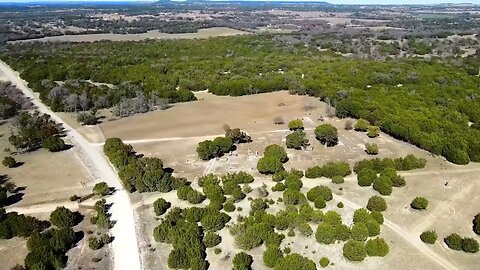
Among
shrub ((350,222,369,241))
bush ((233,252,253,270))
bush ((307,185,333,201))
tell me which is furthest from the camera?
bush ((307,185,333,201))

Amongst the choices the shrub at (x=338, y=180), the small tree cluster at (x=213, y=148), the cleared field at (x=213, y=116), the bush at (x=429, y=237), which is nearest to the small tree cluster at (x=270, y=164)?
the shrub at (x=338, y=180)

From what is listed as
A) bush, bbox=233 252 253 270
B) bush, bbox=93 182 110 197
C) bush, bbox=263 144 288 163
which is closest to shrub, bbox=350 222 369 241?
bush, bbox=233 252 253 270

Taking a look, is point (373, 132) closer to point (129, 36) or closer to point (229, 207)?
point (229, 207)

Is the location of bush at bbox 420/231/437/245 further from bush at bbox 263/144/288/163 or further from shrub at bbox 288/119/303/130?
shrub at bbox 288/119/303/130

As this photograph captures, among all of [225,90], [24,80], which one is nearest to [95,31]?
[24,80]

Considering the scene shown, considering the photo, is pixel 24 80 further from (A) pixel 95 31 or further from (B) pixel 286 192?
(A) pixel 95 31

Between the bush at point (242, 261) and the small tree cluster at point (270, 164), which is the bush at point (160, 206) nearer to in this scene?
the bush at point (242, 261)
